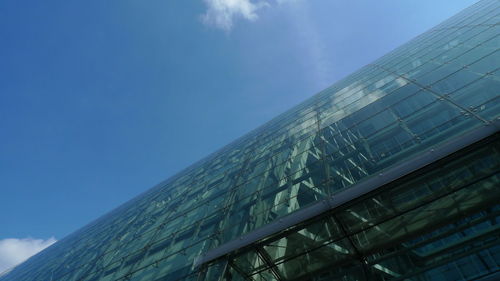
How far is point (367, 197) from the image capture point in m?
6.81

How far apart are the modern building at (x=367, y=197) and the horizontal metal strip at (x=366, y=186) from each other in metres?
0.03

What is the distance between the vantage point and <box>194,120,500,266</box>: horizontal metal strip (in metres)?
6.25

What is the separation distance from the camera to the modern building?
6480 mm

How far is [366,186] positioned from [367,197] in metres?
0.24

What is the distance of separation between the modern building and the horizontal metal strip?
0.09 feet

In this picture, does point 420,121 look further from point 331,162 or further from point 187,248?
point 187,248

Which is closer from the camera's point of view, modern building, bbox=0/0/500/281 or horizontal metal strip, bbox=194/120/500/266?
horizontal metal strip, bbox=194/120/500/266

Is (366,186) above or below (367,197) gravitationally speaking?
above

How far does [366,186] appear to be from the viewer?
22.5 feet

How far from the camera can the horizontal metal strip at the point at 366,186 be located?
625 cm

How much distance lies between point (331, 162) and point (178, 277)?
6.22 meters

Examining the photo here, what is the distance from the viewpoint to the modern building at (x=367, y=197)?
6.48 meters

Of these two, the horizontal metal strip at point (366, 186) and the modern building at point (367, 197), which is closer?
the horizontal metal strip at point (366, 186)

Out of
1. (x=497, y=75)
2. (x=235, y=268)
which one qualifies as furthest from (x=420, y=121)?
(x=235, y=268)
